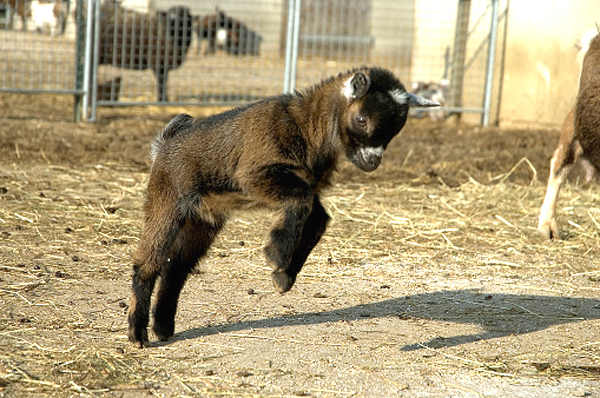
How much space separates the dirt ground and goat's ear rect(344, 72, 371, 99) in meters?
1.22

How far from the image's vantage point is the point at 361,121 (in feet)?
13.8

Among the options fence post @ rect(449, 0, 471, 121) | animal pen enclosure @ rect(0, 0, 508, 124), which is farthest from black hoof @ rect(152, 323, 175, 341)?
fence post @ rect(449, 0, 471, 121)

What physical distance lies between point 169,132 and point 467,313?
1968 millimetres

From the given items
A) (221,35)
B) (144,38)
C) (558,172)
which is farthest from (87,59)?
(558,172)

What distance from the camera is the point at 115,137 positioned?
32.0 ft

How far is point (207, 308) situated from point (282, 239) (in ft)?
3.27

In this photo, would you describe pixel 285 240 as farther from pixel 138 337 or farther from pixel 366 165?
pixel 138 337

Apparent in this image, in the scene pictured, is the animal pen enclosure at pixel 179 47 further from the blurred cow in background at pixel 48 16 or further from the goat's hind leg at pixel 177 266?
the goat's hind leg at pixel 177 266

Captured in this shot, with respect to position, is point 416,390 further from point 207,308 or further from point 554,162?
point 554,162

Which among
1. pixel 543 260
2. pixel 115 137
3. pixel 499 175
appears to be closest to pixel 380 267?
pixel 543 260

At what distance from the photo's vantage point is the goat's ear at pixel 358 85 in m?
4.11

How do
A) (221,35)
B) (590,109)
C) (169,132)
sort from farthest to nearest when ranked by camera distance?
(221,35) → (590,109) → (169,132)

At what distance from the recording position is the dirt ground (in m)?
3.65

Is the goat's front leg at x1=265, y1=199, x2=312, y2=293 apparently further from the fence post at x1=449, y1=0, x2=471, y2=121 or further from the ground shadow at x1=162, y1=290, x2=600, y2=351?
the fence post at x1=449, y1=0, x2=471, y2=121
